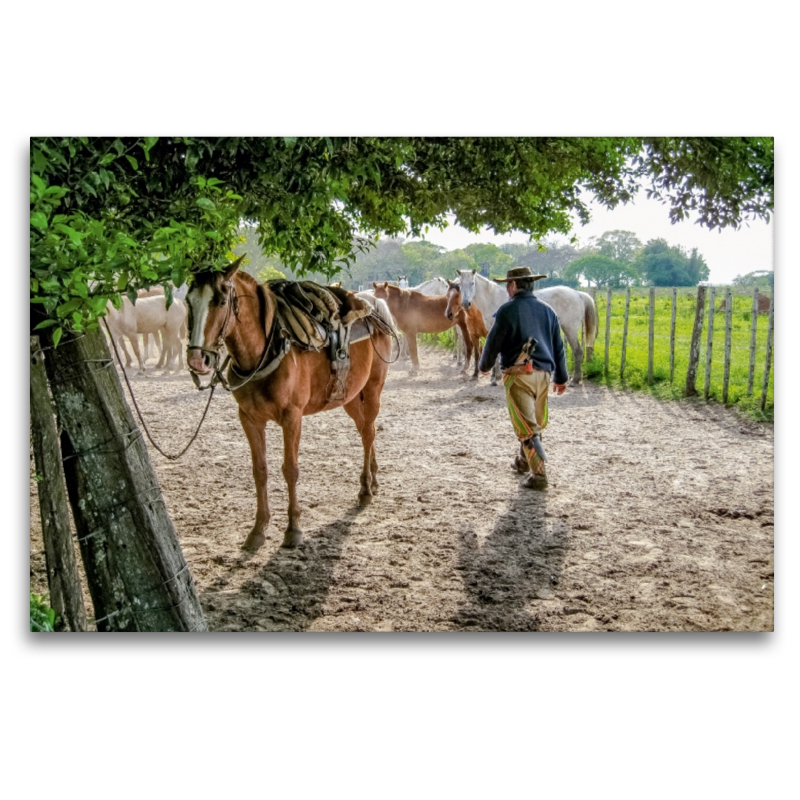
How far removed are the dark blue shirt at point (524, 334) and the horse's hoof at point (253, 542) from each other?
126 cm

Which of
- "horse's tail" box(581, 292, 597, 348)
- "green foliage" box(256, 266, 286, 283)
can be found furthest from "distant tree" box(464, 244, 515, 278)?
"green foliage" box(256, 266, 286, 283)

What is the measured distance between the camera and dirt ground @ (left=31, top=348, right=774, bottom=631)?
3.28 meters

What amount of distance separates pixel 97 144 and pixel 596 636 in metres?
2.87

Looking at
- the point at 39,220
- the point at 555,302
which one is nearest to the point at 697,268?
the point at 555,302

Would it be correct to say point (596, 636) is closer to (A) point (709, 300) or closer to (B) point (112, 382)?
(A) point (709, 300)

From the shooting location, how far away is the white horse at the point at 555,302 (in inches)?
144

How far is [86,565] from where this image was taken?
308 centimetres

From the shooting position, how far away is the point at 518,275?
3613 millimetres

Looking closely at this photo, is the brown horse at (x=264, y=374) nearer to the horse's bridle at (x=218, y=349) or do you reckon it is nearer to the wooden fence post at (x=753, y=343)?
the horse's bridle at (x=218, y=349)

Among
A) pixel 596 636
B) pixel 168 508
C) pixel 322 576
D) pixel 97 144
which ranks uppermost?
pixel 97 144

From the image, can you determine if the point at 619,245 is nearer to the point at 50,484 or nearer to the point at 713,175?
the point at 713,175

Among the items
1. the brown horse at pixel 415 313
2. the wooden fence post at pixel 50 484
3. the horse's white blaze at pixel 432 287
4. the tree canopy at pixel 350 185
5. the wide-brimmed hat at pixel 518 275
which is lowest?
the wooden fence post at pixel 50 484

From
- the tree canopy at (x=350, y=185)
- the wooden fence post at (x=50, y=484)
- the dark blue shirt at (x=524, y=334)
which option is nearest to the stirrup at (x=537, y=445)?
the dark blue shirt at (x=524, y=334)
